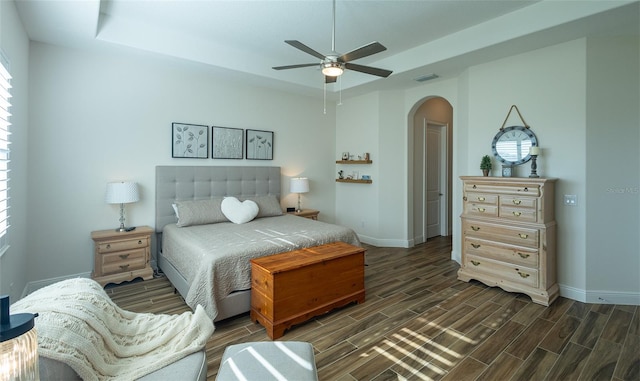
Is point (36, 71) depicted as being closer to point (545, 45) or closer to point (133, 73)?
point (133, 73)

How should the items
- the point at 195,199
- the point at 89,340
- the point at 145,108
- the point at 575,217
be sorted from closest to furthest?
the point at 89,340, the point at 575,217, the point at 145,108, the point at 195,199

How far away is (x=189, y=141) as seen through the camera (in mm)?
4387

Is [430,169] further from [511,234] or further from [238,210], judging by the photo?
[238,210]

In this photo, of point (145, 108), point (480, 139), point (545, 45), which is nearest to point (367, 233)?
point (480, 139)

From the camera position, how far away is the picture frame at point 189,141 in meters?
4.27

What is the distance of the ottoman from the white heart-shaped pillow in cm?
274

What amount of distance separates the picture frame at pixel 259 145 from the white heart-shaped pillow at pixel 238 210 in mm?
941

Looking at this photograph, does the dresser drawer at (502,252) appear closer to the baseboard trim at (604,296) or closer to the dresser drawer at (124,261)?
the baseboard trim at (604,296)

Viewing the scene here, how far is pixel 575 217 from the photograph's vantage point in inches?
131

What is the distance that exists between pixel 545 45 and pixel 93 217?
5621mm

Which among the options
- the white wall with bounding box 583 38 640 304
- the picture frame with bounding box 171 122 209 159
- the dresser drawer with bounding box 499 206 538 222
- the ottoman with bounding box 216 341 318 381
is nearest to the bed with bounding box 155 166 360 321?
the picture frame with bounding box 171 122 209 159

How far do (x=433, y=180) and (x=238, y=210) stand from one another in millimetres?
3933

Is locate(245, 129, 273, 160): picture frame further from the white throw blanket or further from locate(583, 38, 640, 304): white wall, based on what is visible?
locate(583, 38, 640, 304): white wall

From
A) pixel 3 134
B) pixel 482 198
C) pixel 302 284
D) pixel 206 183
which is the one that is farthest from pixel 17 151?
pixel 482 198
